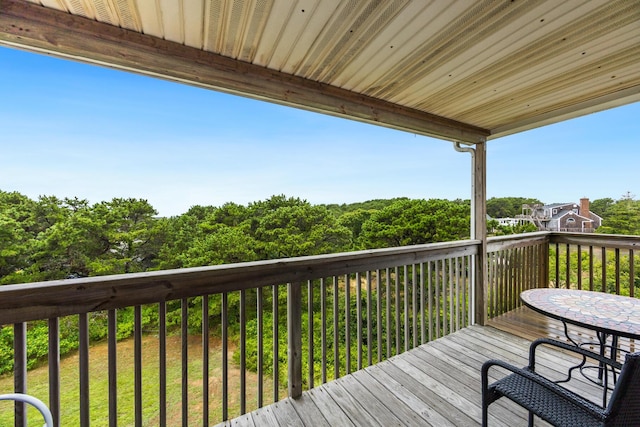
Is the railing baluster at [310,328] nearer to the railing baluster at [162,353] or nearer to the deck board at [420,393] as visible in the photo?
the deck board at [420,393]

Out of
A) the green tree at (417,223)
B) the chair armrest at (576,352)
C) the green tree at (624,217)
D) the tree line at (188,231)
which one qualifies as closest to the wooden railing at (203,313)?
the chair armrest at (576,352)

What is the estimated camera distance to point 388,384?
207 centimetres

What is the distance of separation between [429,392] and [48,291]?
7.96 feet

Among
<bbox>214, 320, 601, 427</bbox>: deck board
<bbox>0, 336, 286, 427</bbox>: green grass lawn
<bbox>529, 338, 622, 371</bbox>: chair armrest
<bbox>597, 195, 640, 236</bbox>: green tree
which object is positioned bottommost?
<bbox>0, 336, 286, 427</bbox>: green grass lawn

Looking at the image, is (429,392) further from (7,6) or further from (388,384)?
(7,6)

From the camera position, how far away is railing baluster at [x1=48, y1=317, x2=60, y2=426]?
1.30 metres

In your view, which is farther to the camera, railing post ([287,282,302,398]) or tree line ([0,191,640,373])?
tree line ([0,191,640,373])

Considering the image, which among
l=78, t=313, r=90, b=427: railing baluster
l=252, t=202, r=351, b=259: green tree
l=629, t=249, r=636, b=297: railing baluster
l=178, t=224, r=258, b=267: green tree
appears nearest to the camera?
l=78, t=313, r=90, b=427: railing baluster

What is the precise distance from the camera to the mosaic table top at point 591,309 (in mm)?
Result: 1515

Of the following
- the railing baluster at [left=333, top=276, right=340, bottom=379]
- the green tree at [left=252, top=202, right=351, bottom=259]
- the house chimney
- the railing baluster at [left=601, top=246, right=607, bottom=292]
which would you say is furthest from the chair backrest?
the green tree at [left=252, top=202, right=351, bottom=259]

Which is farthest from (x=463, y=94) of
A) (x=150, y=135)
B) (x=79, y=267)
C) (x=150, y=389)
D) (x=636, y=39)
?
(x=150, y=135)

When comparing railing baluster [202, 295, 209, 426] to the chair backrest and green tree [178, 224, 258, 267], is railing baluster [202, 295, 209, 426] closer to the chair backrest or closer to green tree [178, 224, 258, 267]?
the chair backrest

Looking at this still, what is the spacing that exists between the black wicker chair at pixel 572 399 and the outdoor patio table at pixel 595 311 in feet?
1.27

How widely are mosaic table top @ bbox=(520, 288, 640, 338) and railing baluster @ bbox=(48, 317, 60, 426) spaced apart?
9.36 feet
